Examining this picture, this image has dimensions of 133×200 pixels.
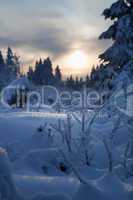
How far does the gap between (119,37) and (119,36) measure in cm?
5

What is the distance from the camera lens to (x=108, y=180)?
570 centimetres

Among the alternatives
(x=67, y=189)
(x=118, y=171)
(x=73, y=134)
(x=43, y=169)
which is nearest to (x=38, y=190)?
(x=67, y=189)

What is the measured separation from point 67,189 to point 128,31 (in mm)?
10418

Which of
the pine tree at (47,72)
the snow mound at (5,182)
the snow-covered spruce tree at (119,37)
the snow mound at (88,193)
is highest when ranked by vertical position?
the pine tree at (47,72)

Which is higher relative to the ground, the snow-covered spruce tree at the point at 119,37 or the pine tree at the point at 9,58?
the pine tree at the point at 9,58

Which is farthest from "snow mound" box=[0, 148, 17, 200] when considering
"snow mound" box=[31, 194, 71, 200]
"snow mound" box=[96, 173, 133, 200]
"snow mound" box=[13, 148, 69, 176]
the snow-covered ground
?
"snow mound" box=[13, 148, 69, 176]

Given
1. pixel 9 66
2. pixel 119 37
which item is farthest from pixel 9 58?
pixel 119 37

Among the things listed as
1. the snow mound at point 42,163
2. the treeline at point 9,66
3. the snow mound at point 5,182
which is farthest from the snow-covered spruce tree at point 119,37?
the treeline at point 9,66

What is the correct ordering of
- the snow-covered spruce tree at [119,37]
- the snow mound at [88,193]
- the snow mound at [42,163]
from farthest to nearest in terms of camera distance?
the snow-covered spruce tree at [119,37], the snow mound at [42,163], the snow mound at [88,193]

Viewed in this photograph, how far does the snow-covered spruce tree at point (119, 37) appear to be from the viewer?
15.0 metres

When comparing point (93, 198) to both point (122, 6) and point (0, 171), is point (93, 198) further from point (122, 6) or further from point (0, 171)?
Answer: point (122, 6)

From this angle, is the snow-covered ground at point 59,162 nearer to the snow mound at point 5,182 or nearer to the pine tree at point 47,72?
the snow mound at point 5,182

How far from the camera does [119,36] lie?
49.9 ft

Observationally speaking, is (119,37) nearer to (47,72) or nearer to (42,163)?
(42,163)
